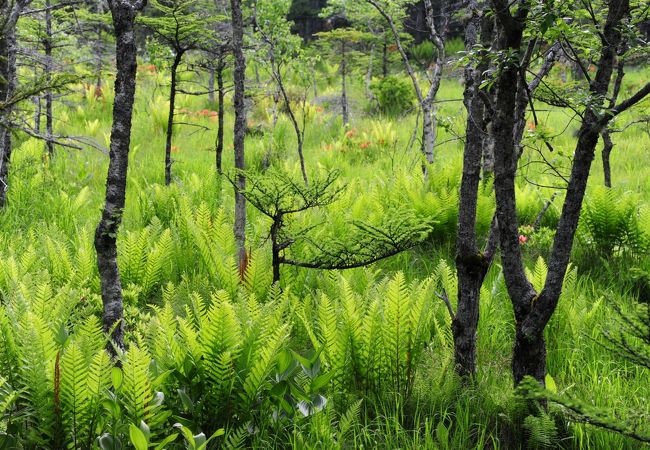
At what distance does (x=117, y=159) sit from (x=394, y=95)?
34.2ft

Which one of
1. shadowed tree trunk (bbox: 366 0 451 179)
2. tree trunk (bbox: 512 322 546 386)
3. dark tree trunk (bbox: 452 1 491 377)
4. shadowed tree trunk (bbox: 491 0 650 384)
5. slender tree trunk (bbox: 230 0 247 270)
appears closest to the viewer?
shadowed tree trunk (bbox: 491 0 650 384)

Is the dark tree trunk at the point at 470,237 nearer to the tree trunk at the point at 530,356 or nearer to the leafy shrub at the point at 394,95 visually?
the tree trunk at the point at 530,356

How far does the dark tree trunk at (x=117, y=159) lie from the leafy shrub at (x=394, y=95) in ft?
33.1

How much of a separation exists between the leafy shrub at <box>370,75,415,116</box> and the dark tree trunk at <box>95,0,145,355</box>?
10.1 meters

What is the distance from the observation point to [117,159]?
7.63 feet

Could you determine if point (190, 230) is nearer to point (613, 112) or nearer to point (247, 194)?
point (247, 194)

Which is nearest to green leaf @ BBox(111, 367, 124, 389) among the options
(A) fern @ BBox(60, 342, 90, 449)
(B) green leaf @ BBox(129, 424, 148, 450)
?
(A) fern @ BBox(60, 342, 90, 449)

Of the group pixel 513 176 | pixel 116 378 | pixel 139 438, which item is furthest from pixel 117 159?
pixel 513 176

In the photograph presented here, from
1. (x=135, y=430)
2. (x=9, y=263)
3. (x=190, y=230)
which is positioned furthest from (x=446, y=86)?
(x=135, y=430)

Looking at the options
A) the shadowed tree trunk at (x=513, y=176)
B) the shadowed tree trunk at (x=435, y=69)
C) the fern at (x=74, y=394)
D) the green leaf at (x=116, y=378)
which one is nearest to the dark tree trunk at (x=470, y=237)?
the shadowed tree trunk at (x=513, y=176)

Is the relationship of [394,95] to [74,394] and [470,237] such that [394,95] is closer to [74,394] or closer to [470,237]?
[470,237]

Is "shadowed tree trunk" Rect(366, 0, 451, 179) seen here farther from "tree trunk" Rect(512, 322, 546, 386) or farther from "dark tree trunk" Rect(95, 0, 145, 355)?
"tree trunk" Rect(512, 322, 546, 386)

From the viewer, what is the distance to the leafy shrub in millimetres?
11953

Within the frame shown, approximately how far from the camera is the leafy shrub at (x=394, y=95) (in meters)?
12.0
